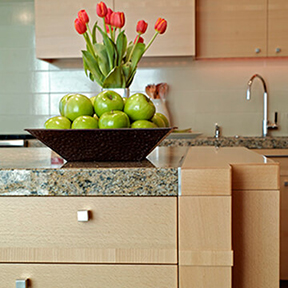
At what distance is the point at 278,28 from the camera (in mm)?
3160

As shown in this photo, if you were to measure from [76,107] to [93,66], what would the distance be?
26 centimetres

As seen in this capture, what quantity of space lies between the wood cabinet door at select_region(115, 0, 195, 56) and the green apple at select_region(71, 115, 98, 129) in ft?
7.07

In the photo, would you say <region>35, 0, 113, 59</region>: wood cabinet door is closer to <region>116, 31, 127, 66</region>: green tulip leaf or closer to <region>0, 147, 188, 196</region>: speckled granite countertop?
<region>116, 31, 127, 66</region>: green tulip leaf

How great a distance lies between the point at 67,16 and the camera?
3180mm

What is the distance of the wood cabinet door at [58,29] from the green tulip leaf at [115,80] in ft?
6.57

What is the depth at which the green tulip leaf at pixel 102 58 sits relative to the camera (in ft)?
4.16

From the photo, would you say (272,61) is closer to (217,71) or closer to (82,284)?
(217,71)

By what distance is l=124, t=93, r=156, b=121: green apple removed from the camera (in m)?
1.06

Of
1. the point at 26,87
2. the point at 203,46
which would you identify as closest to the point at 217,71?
the point at 203,46

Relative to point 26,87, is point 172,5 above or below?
above

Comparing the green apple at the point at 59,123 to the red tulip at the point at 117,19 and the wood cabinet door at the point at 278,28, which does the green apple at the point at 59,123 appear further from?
the wood cabinet door at the point at 278,28

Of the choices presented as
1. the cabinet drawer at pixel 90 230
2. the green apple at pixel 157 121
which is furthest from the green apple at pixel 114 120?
the cabinet drawer at pixel 90 230

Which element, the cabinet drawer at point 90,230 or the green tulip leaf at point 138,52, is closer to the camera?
the cabinet drawer at point 90,230

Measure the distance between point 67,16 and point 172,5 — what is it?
2.31 feet
